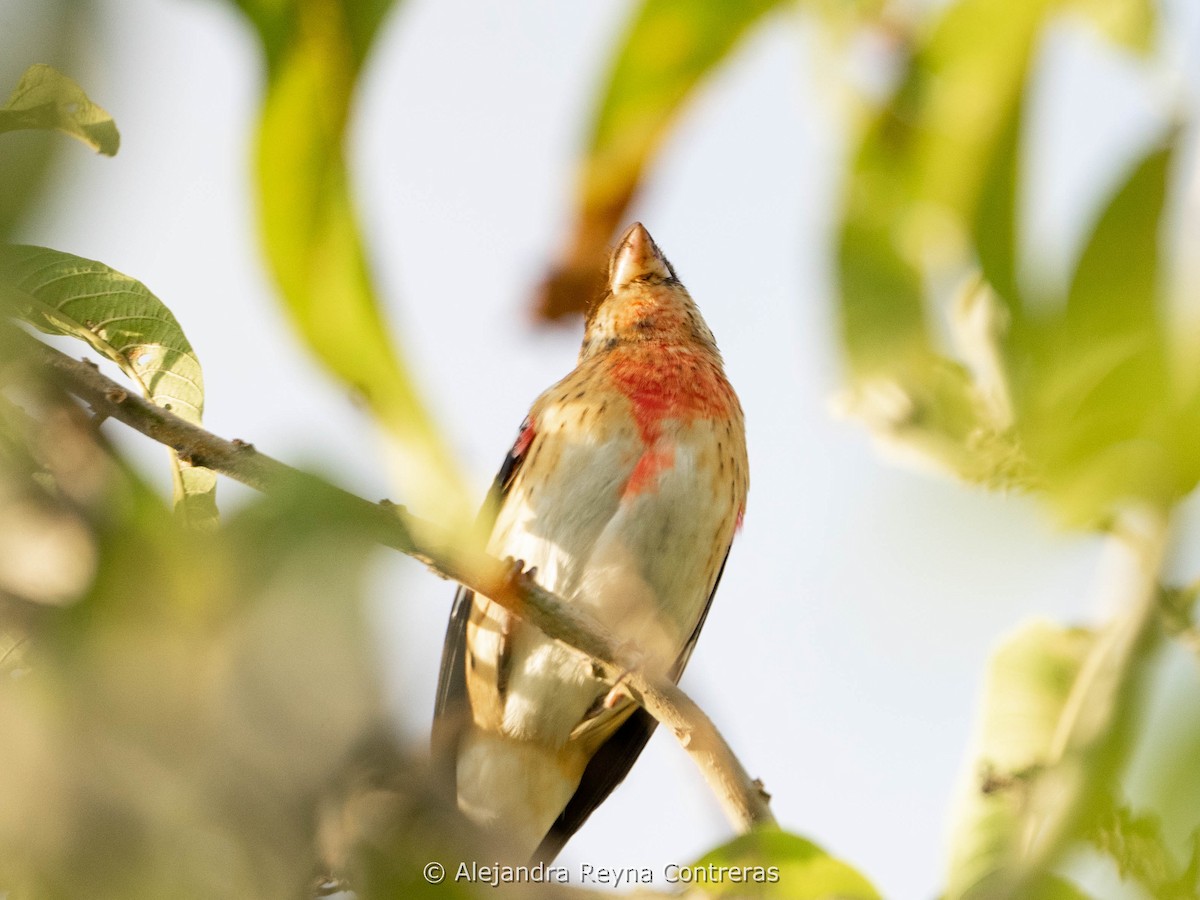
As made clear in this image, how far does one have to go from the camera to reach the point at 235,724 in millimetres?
605

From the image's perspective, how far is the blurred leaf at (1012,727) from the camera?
1.64 m

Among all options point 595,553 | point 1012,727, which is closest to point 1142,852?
point 1012,727

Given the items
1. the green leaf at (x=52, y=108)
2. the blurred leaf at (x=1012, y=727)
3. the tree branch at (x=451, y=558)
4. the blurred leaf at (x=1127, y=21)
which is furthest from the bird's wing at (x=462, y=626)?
the green leaf at (x=52, y=108)

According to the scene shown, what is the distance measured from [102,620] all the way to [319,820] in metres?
0.16

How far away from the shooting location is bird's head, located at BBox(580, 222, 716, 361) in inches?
209

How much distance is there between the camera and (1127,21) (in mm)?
964

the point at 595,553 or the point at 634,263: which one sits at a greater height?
the point at 634,263

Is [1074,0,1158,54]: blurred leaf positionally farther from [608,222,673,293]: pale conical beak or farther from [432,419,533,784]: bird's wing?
[608,222,673,293]: pale conical beak

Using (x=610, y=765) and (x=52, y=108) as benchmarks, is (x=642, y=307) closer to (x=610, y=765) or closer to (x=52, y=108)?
(x=610, y=765)

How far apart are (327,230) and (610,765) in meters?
4.69

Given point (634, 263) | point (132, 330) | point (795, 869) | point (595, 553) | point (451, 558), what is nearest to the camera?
point (451, 558)

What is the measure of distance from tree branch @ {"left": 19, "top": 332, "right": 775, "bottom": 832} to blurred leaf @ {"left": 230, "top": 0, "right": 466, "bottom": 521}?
0.05 meters

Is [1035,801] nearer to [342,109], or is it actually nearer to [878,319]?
[878,319]

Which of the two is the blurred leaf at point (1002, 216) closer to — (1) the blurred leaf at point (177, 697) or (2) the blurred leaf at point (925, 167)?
(2) the blurred leaf at point (925, 167)
